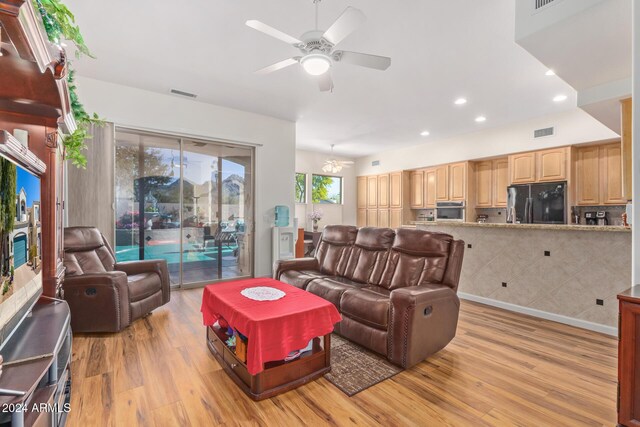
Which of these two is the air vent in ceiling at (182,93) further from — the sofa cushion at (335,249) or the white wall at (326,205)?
the white wall at (326,205)

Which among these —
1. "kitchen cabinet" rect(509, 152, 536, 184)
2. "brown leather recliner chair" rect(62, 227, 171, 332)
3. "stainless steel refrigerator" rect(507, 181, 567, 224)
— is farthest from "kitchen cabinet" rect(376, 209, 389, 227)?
"brown leather recliner chair" rect(62, 227, 171, 332)

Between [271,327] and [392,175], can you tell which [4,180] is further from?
[392,175]

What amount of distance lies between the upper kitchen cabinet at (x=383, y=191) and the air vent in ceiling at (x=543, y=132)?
11.5 ft

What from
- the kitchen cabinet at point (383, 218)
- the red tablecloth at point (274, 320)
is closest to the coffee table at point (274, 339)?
the red tablecloth at point (274, 320)

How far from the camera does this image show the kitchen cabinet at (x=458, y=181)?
661 centimetres

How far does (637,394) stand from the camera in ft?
5.09

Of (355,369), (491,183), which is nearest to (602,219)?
(491,183)

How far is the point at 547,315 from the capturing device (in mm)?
3564

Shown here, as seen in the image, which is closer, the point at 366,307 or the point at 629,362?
the point at 629,362

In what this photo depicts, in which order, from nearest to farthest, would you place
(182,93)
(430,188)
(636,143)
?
(636,143)
(182,93)
(430,188)

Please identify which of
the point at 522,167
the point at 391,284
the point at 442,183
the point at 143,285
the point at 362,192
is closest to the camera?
the point at 391,284

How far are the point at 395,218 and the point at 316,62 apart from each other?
6142 mm

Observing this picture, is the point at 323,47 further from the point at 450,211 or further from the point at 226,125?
the point at 450,211

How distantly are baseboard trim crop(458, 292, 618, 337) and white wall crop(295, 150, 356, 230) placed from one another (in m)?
4.82
